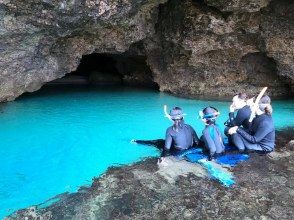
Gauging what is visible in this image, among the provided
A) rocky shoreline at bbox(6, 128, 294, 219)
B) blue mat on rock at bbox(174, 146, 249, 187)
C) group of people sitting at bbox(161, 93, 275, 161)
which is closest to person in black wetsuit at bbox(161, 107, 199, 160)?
group of people sitting at bbox(161, 93, 275, 161)

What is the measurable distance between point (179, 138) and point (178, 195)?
60.4 inches

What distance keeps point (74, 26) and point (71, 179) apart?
14.0 ft

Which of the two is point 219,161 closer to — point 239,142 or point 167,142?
point 239,142

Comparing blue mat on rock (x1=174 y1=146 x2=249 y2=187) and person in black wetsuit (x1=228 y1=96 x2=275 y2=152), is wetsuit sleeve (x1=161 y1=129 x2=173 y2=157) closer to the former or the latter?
blue mat on rock (x1=174 y1=146 x2=249 y2=187)

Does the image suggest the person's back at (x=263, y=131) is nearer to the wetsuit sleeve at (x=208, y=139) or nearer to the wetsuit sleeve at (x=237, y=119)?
the wetsuit sleeve at (x=237, y=119)

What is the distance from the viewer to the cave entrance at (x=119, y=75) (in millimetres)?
14273

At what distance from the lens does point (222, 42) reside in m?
10.8

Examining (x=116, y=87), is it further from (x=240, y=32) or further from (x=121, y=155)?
(x=121, y=155)

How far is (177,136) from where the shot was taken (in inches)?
265

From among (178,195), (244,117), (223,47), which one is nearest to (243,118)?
(244,117)

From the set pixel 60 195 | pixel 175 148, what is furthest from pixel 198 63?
pixel 60 195

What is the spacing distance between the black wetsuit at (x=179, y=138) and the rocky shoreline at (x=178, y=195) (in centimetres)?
37

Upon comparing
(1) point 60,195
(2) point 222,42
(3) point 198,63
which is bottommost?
(1) point 60,195

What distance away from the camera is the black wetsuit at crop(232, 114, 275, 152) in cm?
671
